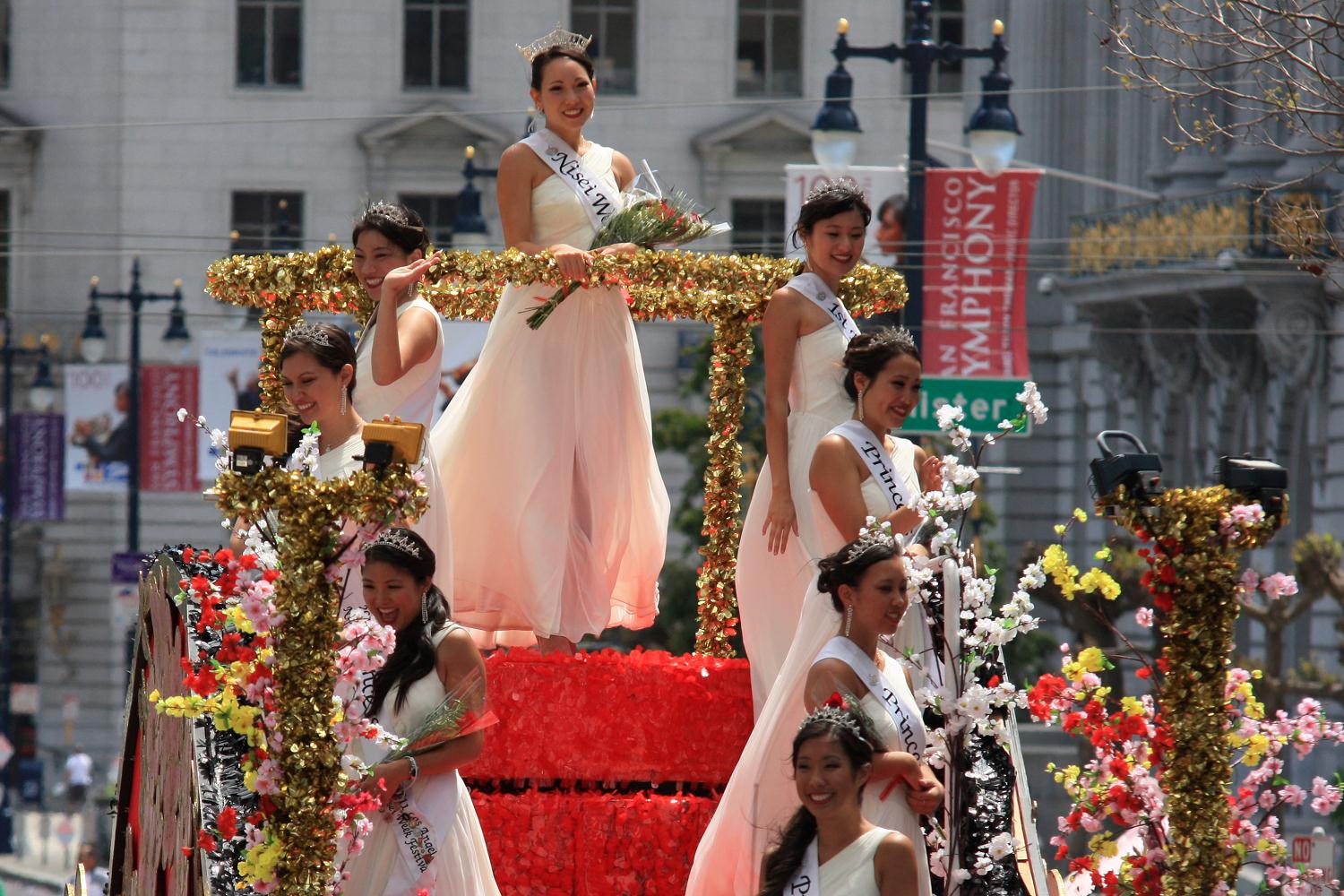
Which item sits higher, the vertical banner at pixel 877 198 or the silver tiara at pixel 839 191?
the vertical banner at pixel 877 198

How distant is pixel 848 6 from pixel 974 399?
19633mm

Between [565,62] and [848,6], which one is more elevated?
[848,6]

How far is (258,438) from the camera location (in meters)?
5.42

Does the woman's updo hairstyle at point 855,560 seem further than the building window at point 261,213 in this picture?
No

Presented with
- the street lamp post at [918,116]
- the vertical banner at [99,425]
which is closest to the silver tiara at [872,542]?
the street lamp post at [918,116]

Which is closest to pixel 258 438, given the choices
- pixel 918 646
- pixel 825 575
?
pixel 825 575

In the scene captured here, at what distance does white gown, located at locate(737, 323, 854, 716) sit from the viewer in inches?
300

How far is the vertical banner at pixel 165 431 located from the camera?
31.0m

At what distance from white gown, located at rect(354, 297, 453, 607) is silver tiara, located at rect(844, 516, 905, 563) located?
1587 mm

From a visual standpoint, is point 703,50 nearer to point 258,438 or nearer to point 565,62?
point 565,62

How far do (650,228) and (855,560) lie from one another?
7.30 feet

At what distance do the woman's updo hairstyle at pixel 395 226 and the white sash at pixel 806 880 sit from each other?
9.32ft

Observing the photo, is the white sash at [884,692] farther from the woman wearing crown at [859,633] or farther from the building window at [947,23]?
the building window at [947,23]

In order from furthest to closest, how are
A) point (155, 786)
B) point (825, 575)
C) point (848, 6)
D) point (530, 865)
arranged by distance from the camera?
1. point (848, 6)
2. point (530, 865)
3. point (155, 786)
4. point (825, 575)
